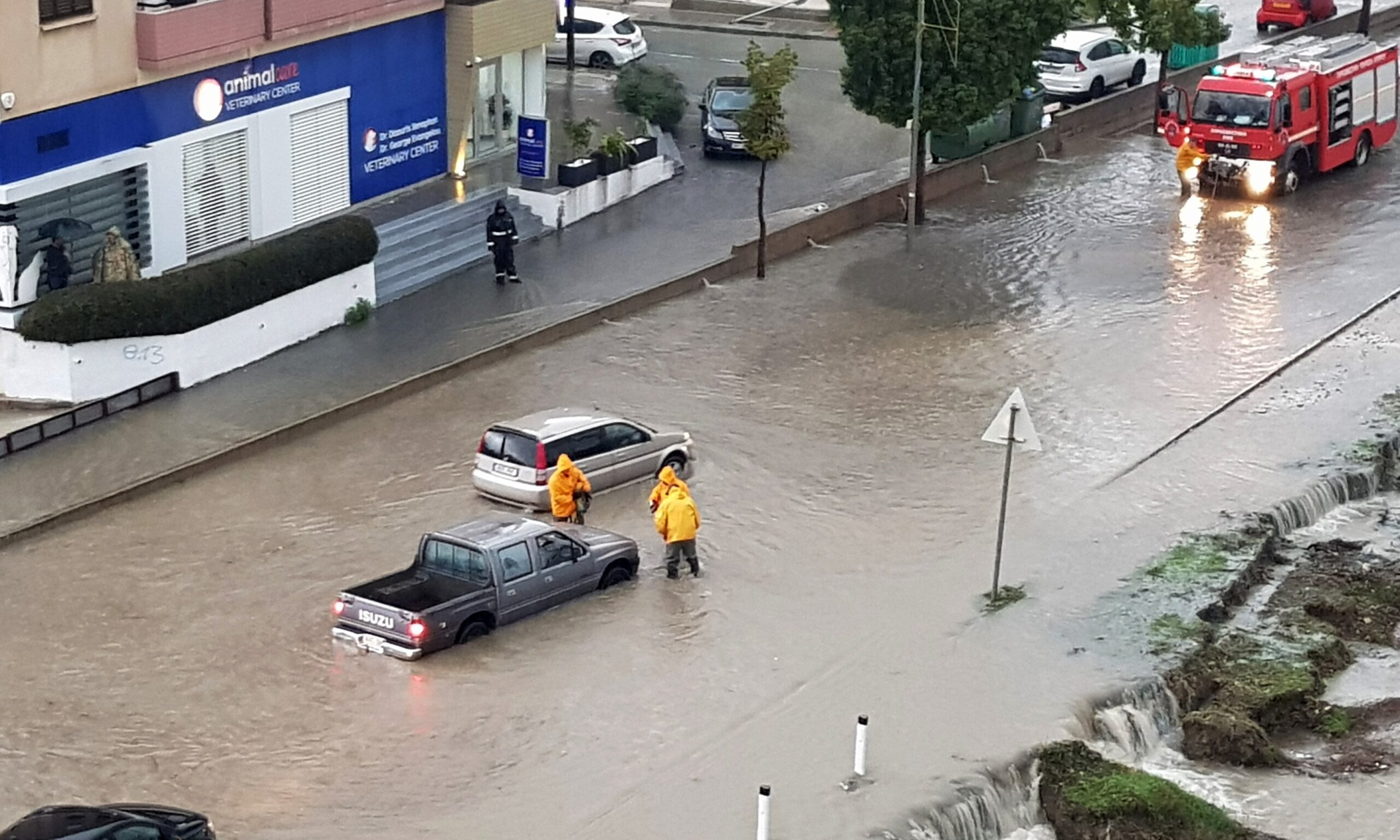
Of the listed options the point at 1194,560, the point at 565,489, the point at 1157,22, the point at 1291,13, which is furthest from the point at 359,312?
the point at 1291,13

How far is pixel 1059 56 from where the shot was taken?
52000 mm

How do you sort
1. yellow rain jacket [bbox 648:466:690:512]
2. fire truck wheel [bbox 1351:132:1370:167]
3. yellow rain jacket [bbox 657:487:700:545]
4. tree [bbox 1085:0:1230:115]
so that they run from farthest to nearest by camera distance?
tree [bbox 1085:0:1230:115] → fire truck wheel [bbox 1351:132:1370:167] → yellow rain jacket [bbox 648:466:690:512] → yellow rain jacket [bbox 657:487:700:545]

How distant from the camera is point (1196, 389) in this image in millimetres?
34781

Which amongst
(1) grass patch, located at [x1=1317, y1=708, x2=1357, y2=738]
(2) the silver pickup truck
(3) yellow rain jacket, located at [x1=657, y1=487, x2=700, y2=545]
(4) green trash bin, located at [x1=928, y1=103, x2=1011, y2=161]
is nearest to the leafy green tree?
(4) green trash bin, located at [x1=928, y1=103, x2=1011, y2=161]

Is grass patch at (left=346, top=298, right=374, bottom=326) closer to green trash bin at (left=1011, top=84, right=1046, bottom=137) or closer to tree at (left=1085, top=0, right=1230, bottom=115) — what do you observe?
green trash bin at (left=1011, top=84, right=1046, bottom=137)

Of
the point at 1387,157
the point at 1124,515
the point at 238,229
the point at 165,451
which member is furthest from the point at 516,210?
the point at 1387,157

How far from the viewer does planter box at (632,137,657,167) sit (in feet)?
144

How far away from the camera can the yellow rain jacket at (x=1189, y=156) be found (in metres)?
45.3

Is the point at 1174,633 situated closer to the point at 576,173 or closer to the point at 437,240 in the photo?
the point at 437,240

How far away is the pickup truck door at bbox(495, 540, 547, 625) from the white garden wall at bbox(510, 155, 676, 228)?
55.8ft

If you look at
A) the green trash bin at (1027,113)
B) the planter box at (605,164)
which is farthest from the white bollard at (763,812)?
the green trash bin at (1027,113)

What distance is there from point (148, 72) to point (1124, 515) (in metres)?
15.6

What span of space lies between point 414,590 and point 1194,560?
32.8ft

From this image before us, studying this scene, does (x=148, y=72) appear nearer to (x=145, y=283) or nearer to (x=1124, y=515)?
(x=145, y=283)
